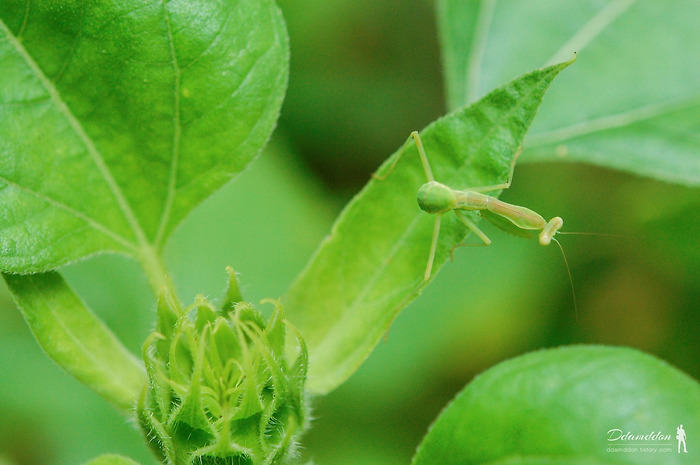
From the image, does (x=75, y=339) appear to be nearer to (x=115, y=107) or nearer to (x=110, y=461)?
(x=110, y=461)

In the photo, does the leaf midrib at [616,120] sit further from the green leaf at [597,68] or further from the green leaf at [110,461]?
the green leaf at [110,461]

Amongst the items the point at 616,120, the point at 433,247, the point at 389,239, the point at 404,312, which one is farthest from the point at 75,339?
the point at 404,312

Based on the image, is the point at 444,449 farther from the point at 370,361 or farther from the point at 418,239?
the point at 370,361

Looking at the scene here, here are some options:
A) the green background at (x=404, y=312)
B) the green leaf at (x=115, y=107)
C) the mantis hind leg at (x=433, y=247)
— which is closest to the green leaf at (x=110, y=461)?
the green leaf at (x=115, y=107)

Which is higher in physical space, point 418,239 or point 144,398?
point 418,239

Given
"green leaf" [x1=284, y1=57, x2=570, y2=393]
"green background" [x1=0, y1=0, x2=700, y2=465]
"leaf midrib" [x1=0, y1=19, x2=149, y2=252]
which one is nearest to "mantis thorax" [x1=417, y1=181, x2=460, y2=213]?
"green leaf" [x1=284, y1=57, x2=570, y2=393]

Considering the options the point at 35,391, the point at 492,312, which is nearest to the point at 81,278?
the point at 35,391
